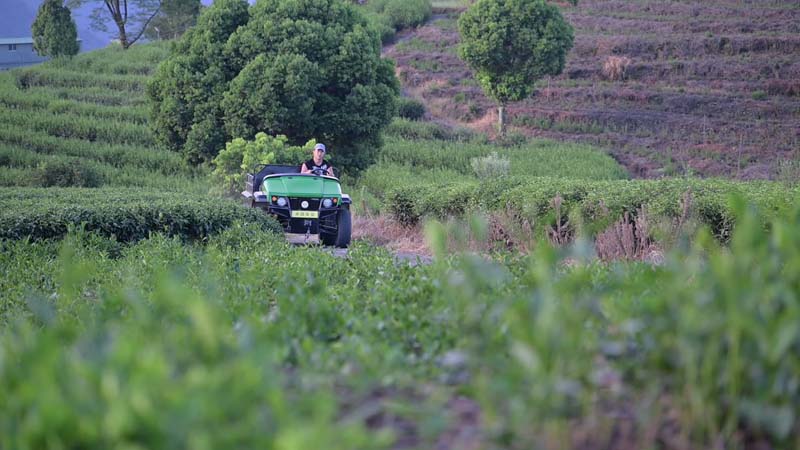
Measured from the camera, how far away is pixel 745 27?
55.6m

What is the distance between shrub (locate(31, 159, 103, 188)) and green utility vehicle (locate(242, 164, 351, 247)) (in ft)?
50.3

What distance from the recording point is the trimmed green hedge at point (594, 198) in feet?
40.3

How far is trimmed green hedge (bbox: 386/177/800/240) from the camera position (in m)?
12.3

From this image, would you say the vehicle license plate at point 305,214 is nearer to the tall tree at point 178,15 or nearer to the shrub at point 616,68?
the shrub at point 616,68

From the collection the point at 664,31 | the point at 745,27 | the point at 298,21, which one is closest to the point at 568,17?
the point at 664,31

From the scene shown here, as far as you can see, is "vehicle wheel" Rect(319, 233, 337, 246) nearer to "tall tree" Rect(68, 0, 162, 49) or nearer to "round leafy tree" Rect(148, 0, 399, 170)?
"round leafy tree" Rect(148, 0, 399, 170)

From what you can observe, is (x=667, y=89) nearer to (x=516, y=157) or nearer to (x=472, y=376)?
(x=516, y=157)

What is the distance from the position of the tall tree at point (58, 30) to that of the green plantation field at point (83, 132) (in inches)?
152

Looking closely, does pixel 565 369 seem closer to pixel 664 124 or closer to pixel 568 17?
pixel 664 124

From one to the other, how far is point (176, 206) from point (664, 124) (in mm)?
33040

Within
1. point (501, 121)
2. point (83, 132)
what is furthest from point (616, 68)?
point (83, 132)

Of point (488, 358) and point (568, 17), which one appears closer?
point (488, 358)

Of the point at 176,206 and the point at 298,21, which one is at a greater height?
the point at 298,21

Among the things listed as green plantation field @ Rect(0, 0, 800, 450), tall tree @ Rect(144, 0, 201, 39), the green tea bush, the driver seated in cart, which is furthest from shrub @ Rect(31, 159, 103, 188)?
tall tree @ Rect(144, 0, 201, 39)
